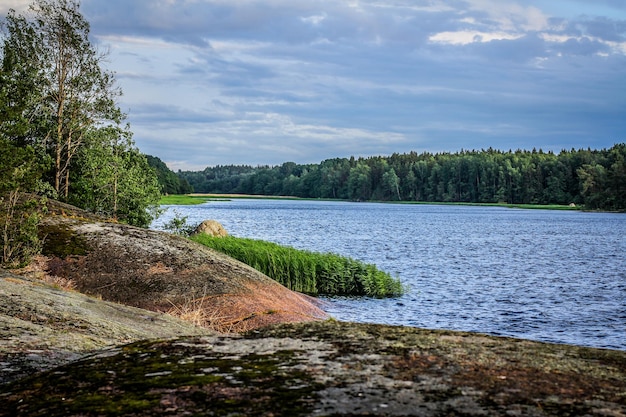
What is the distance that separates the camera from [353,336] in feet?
18.8

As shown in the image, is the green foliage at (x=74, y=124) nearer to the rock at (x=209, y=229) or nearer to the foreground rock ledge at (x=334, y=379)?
the rock at (x=209, y=229)

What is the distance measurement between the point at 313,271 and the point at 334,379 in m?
25.0

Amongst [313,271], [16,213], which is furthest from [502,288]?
[16,213]

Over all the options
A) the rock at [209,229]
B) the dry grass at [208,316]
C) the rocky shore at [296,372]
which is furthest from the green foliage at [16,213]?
the rock at [209,229]

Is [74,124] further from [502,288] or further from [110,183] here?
[502,288]

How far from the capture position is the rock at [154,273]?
1605 cm

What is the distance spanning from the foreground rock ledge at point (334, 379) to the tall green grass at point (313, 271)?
2314 centimetres

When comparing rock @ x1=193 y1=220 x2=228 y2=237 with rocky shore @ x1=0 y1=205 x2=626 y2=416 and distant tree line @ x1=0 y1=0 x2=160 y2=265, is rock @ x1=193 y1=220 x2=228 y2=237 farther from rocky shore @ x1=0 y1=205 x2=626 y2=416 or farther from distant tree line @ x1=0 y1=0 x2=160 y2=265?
rocky shore @ x1=0 y1=205 x2=626 y2=416

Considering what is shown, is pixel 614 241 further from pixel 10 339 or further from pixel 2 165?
pixel 10 339

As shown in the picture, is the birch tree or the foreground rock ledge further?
the birch tree

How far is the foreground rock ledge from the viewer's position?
3.86m

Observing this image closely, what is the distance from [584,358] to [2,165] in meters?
15.3

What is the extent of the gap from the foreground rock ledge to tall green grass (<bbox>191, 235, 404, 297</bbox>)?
23143 millimetres

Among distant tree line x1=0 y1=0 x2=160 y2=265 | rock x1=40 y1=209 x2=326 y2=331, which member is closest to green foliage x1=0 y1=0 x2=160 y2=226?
distant tree line x1=0 y1=0 x2=160 y2=265
